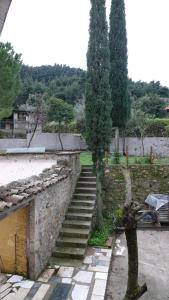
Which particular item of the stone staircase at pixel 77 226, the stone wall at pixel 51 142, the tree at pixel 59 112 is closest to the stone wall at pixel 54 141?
the stone wall at pixel 51 142

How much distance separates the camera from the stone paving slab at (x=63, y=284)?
638cm

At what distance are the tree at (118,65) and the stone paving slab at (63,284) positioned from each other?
9790mm

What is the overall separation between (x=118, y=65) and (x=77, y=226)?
10.3m

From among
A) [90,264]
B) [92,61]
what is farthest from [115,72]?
[90,264]

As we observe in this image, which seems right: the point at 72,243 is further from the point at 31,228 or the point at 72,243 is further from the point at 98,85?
the point at 98,85

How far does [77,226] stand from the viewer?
30.8 feet

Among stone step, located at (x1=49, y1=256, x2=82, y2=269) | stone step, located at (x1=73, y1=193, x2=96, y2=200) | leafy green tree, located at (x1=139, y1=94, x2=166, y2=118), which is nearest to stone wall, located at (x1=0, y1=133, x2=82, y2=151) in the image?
stone step, located at (x1=73, y1=193, x2=96, y2=200)

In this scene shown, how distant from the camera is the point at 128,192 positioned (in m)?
12.9

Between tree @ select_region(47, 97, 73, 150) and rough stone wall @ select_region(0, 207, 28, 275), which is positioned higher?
tree @ select_region(47, 97, 73, 150)

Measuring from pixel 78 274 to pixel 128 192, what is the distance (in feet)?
19.4

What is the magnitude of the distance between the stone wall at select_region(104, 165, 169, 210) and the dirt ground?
2.32 metres

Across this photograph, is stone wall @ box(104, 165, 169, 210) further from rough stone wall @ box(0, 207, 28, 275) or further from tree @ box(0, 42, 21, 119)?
tree @ box(0, 42, 21, 119)

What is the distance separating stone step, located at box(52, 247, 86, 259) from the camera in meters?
8.26

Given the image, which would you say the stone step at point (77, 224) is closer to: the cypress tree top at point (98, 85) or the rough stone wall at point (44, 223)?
the rough stone wall at point (44, 223)
